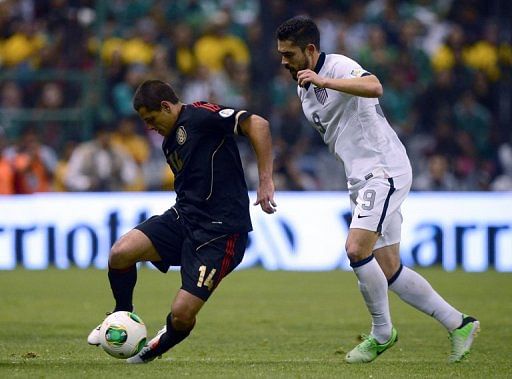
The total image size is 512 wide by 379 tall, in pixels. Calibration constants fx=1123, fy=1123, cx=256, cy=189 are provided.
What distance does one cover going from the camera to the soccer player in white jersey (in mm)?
7352

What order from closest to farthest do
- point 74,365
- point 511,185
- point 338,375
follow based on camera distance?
point 338,375
point 74,365
point 511,185

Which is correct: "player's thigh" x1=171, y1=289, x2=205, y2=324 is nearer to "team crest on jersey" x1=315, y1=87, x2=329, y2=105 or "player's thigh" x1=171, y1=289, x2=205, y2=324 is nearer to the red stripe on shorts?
→ the red stripe on shorts

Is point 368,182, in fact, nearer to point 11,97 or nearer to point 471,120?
point 471,120

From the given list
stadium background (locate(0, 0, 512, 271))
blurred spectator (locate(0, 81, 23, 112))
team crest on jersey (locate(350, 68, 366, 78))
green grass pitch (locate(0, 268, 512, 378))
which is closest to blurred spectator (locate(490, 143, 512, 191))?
stadium background (locate(0, 0, 512, 271))

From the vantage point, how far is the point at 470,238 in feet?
53.9

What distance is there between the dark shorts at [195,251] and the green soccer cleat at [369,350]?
→ 1004mm

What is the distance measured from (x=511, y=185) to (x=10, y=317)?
9690 mm

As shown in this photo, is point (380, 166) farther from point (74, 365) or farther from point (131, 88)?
point (131, 88)

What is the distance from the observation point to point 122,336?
7156 mm

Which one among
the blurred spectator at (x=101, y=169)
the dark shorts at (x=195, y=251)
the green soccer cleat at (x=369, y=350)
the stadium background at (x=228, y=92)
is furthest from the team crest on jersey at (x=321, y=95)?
the blurred spectator at (x=101, y=169)

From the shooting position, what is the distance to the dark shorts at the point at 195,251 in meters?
7.32

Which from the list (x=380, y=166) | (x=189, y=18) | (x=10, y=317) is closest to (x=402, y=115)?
(x=189, y=18)

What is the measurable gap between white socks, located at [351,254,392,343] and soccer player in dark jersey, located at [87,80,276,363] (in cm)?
73

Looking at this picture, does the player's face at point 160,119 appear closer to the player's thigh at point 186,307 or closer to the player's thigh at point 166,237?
the player's thigh at point 166,237
